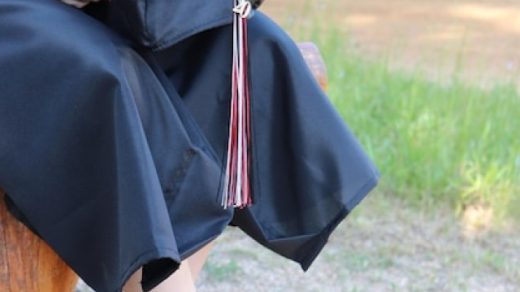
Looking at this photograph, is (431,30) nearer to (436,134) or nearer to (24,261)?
(436,134)

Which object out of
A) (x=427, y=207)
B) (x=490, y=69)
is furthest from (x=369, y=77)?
(x=490, y=69)

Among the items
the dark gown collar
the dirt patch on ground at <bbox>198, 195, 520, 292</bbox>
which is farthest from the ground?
the dark gown collar

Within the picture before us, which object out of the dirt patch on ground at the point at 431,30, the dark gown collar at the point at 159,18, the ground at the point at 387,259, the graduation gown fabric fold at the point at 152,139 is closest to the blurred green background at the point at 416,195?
the ground at the point at 387,259

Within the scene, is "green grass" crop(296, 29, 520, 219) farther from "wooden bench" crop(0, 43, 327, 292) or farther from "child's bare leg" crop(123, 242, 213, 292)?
"wooden bench" crop(0, 43, 327, 292)

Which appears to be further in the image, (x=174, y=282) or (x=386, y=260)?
(x=386, y=260)

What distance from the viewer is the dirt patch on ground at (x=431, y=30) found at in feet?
15.2

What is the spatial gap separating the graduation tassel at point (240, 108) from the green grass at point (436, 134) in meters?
1.59

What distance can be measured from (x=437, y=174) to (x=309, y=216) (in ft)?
5.04

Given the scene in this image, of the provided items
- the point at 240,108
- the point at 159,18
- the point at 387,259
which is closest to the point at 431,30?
the point at 387,259

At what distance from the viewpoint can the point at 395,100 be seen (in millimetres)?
3543

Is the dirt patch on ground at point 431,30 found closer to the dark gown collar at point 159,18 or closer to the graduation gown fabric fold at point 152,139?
the graduation gown fabric fold at point 152,139

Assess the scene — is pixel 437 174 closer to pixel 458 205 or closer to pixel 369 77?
pixel 458 205

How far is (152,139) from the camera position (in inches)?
59.5

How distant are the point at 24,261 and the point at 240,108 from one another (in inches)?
14.3
